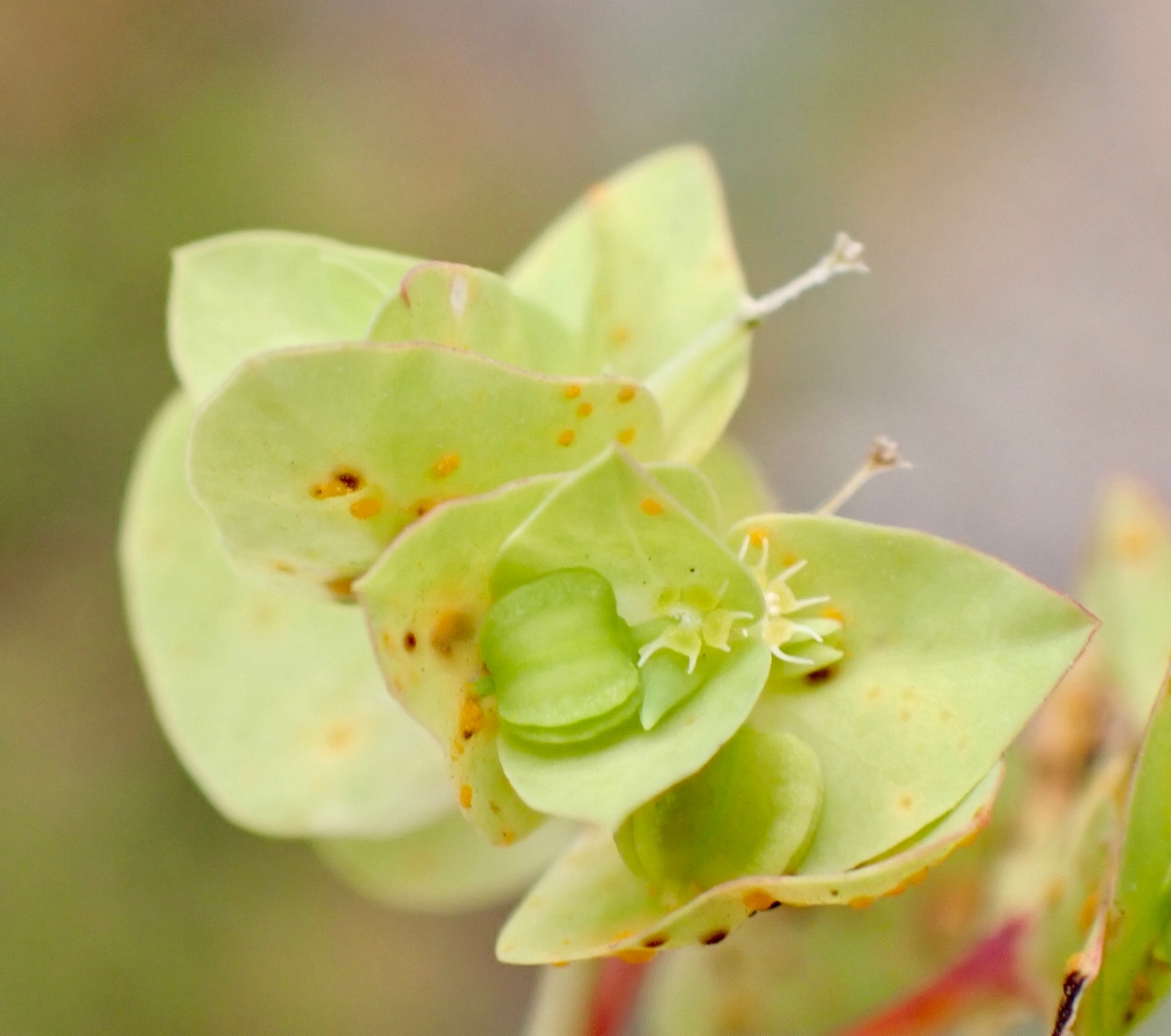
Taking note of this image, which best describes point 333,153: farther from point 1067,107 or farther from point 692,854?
point 692,854

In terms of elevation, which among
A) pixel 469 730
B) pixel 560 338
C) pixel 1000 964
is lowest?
pixel 1000 964

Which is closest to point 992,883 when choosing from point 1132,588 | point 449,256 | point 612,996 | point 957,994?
point 957,994

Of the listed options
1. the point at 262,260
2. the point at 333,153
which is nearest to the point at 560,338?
the point at 262,260

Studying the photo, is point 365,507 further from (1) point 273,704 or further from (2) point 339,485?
(1) point 273,704

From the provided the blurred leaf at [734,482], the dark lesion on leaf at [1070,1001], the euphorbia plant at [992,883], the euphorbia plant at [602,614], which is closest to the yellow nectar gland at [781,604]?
the euphorbia plant at [602,614]

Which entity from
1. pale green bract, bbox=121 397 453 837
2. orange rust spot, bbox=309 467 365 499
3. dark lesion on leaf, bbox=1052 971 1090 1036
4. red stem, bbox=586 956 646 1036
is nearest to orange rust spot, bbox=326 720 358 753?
pale green bract, bbox=121 397 453 837

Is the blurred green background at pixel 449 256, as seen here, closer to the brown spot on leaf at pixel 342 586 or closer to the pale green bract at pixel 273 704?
the pale green bract at pixel 273 704
